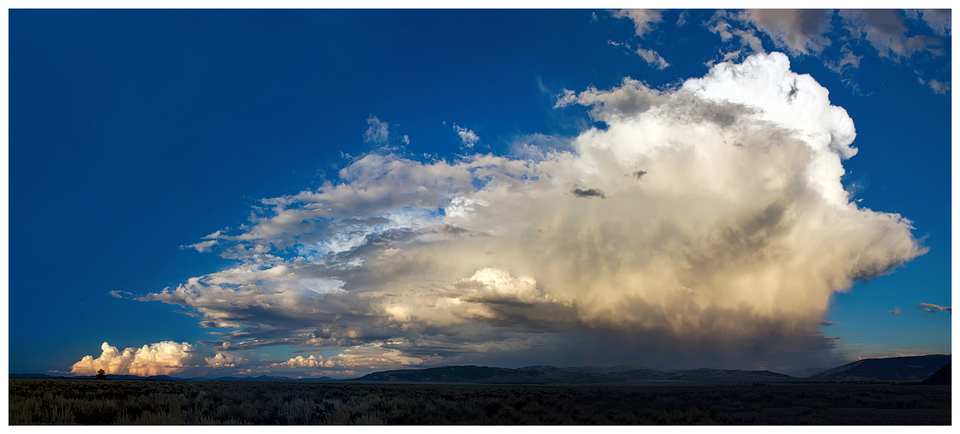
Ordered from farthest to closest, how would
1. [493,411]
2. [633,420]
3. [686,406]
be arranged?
[686,406] < [493,411] < [633,420]

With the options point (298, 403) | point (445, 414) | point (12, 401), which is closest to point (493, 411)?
point (445, 414)

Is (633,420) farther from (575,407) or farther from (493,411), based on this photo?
(493,411)

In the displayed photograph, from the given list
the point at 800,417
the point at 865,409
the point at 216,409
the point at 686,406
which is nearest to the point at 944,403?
the point at 865,409

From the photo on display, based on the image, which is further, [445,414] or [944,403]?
[944,403]
